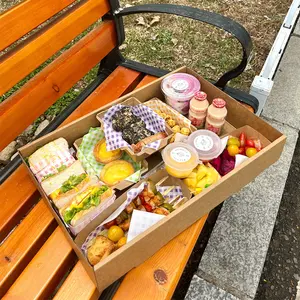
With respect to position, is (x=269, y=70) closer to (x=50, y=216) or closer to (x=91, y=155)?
(x=91, y=155)

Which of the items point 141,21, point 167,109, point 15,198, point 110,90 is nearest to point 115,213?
point 15,198

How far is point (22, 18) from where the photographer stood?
1.73 metres

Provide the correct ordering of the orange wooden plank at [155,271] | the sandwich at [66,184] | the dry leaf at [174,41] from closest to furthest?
the orange wooden plank at [155,271], the sandwich at [66,184], the dry leaf at [174,41]

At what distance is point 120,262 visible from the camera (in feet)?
4.47

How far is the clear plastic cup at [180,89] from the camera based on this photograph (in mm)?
2015

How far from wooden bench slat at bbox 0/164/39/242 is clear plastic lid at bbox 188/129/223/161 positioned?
775 millimetres

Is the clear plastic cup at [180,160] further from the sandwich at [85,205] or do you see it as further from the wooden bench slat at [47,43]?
the wooden bench slat at [47,43]

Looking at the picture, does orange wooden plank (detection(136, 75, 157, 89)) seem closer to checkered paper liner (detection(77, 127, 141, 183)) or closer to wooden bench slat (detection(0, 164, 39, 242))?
checkered paper liner (detection(77, 127, 141, 183))

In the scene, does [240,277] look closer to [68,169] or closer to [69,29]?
[68,169]

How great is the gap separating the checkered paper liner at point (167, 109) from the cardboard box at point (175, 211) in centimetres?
8

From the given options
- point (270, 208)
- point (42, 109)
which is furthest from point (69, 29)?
point (270, 208)

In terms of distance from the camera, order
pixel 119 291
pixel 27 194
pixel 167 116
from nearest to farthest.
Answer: pixel 119 291, pixel 27 194, pixel 167 116

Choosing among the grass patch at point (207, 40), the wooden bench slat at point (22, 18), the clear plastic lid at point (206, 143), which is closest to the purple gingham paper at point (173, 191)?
the clear plastic lid at point (206, 143)

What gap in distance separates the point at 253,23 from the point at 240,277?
2840mm
